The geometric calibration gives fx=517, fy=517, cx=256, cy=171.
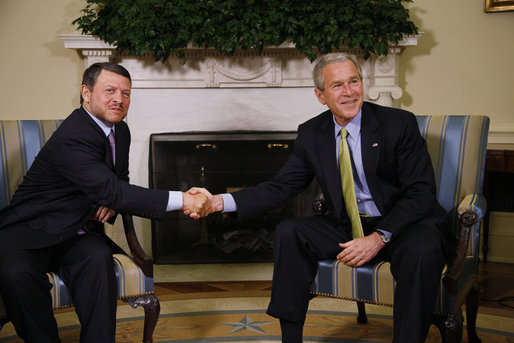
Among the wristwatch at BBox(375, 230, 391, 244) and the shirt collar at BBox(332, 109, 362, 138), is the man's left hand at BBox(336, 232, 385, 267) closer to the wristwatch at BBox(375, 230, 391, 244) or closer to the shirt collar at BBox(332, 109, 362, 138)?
the wristwatch at BBox(375, 230, 391, 244)

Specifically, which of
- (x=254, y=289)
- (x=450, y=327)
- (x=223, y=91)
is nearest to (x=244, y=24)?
(x=223, y=91)

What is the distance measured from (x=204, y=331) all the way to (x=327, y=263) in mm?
857

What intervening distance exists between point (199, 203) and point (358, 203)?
0.67 m

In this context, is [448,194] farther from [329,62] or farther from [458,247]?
[329,62]

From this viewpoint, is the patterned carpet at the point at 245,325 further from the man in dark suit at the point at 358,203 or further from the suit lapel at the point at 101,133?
the suit lapel at the point at 101,133

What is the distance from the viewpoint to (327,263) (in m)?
2.03

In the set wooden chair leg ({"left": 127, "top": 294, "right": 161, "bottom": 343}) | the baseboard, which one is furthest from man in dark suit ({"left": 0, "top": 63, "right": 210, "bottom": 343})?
the baseboard

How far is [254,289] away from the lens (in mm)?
3262

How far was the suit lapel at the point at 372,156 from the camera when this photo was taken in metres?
2.11

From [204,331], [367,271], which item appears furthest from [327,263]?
[204,331]

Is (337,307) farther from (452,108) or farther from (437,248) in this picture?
(452,108)

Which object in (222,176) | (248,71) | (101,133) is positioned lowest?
(222,176)

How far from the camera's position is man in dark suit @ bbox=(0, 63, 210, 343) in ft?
5.94

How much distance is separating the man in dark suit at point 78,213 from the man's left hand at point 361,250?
640 mm
